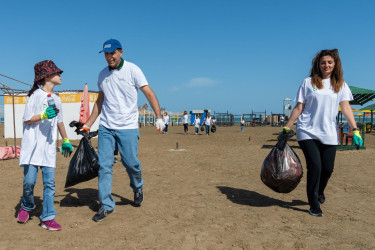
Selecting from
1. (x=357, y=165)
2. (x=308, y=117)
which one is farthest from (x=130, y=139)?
(x=357, y=165)

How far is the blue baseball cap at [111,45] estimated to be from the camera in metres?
3.48

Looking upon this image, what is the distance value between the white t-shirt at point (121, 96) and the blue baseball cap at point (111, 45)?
0.76ft

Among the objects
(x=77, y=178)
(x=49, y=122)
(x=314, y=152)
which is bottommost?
(x=77, y=178)

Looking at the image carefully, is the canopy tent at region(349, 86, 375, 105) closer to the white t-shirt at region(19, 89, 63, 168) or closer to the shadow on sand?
the shadow on sand

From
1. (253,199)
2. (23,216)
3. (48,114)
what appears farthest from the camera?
(253,199)

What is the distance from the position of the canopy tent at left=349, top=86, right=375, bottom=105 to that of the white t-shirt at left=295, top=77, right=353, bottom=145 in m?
9.30

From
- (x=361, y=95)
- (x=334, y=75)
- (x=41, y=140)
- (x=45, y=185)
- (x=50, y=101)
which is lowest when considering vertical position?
(x=45, y=185)

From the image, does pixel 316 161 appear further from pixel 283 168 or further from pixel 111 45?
pixel 111 45

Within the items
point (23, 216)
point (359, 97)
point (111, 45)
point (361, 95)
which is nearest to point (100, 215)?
point (23, 216)

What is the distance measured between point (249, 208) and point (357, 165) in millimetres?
4726

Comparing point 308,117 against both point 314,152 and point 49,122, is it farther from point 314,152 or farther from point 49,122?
point 49,122

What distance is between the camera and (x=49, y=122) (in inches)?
130

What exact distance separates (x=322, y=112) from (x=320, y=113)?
23 mm

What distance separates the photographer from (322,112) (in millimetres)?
3523
